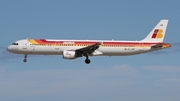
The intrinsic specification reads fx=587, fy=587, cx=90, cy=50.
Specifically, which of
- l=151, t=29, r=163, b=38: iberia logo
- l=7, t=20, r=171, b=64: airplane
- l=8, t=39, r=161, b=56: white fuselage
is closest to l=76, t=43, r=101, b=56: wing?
l=7, t=20, r=171, b=64: airplane

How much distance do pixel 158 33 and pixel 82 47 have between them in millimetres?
17899

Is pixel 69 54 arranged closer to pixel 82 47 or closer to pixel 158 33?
pixel 82 47

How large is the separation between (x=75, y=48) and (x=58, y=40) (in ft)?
12.5

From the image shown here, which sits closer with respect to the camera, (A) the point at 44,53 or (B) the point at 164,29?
(A) the point at 44,53

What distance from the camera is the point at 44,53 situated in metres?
117

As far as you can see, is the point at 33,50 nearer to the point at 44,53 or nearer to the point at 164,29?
the point at 44,53

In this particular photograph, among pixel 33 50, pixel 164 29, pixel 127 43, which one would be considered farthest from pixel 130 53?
pixel 33 50

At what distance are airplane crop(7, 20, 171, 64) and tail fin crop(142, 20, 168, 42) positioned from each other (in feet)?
2.20

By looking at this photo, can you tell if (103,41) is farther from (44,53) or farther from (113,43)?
(44,53)

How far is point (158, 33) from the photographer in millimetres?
125500

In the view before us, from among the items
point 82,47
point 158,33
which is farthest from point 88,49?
point 158,33

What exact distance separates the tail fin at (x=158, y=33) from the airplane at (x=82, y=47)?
670 millimetres

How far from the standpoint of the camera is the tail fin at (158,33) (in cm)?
12369

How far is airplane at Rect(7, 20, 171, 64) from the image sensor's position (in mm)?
116312
